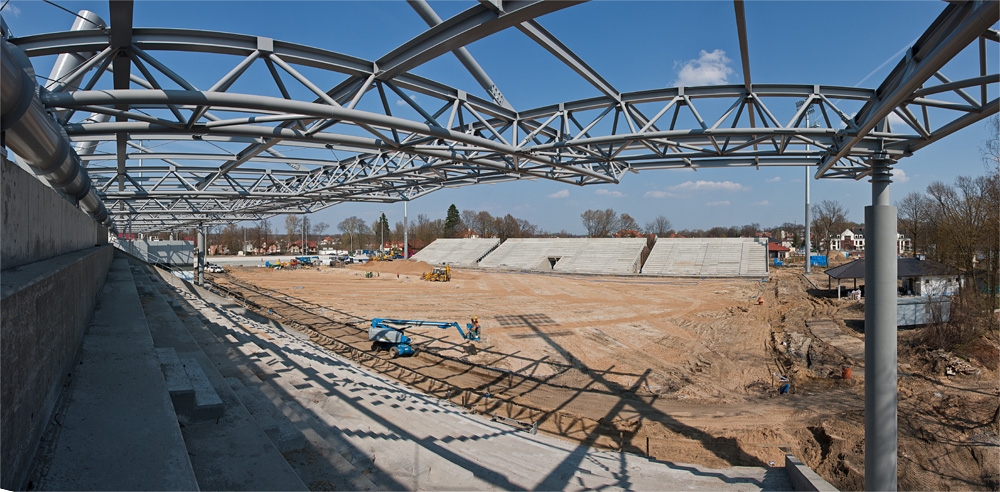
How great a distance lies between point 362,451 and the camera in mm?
6691

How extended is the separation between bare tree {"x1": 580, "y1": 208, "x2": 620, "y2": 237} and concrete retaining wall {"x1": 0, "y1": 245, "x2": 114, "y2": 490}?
291ft

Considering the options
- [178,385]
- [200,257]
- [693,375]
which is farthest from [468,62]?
[200,257]

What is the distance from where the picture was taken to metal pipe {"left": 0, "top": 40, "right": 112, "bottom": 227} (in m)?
3.45

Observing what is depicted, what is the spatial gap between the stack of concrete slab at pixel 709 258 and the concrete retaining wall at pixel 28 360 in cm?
4863

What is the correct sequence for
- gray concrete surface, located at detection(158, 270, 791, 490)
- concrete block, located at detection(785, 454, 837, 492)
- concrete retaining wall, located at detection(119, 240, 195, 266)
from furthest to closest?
concrete retaining wall, located at detection(119, 240, 195, 266) → concrete block, located at detection(785, 454, 837, 492) → gray concrete surface, located at detection(158, 270, 791, 490)

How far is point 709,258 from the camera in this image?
162 ft

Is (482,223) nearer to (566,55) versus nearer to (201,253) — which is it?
(201,253)

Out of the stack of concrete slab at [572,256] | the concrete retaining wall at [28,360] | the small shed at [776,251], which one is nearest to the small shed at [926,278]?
the stack of concrete slab at [572,256]

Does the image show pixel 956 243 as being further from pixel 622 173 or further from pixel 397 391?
pixel 397 391

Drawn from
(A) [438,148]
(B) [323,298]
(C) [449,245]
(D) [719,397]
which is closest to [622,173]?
(A) [438,148]

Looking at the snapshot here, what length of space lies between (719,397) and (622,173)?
7.97m

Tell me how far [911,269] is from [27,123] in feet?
111

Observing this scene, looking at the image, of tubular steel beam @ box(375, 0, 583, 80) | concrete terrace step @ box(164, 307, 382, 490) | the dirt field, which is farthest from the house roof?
concrete terrace step @ box(164, 307, 382, 490)

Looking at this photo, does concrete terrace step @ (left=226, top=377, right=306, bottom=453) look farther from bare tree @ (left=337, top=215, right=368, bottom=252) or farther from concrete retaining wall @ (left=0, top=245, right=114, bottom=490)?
bare tree @ (left=337, top=215, right=368, bottom=252)
